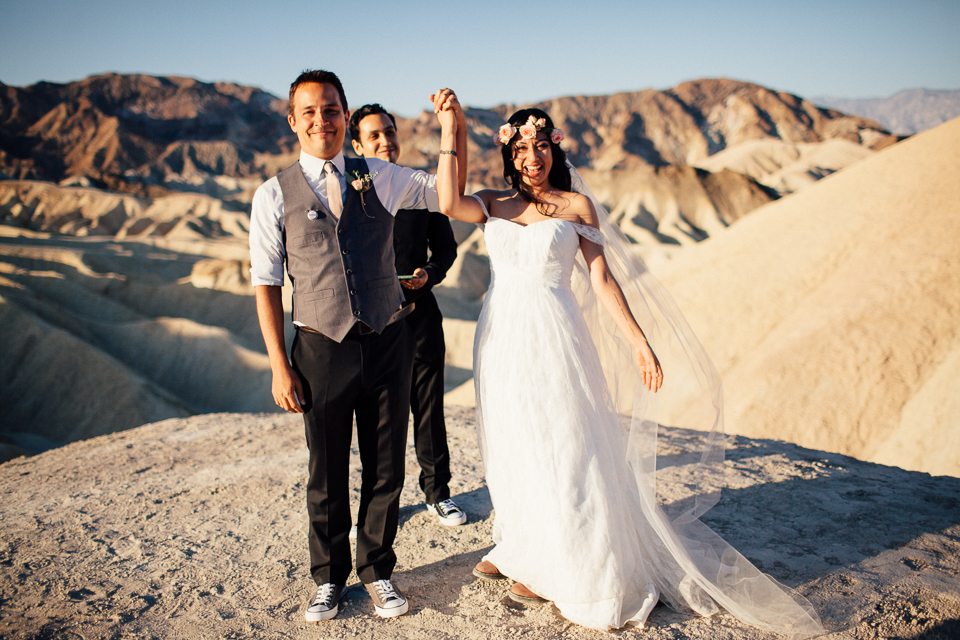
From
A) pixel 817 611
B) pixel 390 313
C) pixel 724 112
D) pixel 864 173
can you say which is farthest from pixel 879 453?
pixel 724 112

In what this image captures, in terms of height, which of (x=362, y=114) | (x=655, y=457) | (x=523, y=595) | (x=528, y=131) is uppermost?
(x=362, y=114)

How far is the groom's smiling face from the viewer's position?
232 centimetres

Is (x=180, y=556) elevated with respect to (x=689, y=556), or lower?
lower

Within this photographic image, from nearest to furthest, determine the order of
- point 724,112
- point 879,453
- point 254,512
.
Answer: point 254,512 → point 879,453 → point 724,112

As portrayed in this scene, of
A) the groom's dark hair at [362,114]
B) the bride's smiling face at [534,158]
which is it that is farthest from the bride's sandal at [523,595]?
the groom's dark hair at [362,114]

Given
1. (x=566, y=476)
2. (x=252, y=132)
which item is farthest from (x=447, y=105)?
(x=252, y=132)

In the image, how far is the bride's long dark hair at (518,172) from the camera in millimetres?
2639

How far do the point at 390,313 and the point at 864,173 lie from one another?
1497 cm

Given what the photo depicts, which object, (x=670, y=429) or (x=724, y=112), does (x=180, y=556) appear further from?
(x=724, y=112)

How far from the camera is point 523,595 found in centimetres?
256

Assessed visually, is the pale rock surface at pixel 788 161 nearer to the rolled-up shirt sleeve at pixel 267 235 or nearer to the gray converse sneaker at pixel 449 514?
the gray converse sneaker at pixel 449 514

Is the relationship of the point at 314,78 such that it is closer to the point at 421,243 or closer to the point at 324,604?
the point at 421,243

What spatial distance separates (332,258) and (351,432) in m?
0.73

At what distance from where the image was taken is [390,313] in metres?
2.43
